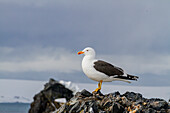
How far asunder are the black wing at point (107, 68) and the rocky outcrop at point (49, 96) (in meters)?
28.9

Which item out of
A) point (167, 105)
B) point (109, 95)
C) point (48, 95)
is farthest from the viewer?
point (48, 95)

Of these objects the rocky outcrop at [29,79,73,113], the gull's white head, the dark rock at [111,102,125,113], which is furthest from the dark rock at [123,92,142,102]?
the rocky outcrop at [29,79,73,113]

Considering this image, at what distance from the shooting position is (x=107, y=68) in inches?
621

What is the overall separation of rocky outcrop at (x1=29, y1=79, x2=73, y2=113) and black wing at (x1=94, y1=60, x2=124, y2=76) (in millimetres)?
28897

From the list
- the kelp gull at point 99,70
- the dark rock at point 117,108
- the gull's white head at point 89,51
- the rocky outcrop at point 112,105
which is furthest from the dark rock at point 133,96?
the gull's white head at point 89,51

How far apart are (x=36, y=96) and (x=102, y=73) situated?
32173 millimetres

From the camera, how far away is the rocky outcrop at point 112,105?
11508 mm

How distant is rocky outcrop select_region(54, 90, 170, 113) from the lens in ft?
37.8

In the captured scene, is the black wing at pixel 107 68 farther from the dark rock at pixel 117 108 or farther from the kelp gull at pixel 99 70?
the dark rock at pixel 117 108

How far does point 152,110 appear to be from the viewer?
11.5 meters

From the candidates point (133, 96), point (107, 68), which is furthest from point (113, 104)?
point (107, 68)

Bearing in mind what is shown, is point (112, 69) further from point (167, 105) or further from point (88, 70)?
point (167, 105)

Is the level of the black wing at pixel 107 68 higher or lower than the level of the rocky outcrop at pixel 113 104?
higher

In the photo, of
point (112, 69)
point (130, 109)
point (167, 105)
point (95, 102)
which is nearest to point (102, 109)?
point (95, 102)
